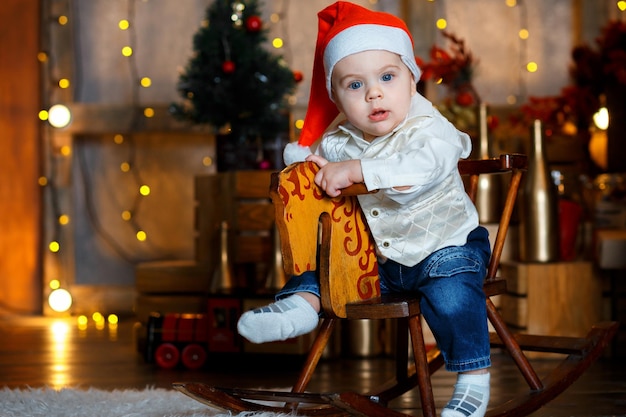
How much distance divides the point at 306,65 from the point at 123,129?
0.83m

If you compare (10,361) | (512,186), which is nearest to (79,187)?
(10,361)

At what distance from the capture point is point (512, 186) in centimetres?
189

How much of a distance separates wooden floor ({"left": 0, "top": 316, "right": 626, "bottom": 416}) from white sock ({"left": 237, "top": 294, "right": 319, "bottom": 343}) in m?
0.54

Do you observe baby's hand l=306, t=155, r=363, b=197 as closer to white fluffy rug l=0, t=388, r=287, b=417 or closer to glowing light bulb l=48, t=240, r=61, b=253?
white fluffy rug l=0, t=388, r=287, b=417

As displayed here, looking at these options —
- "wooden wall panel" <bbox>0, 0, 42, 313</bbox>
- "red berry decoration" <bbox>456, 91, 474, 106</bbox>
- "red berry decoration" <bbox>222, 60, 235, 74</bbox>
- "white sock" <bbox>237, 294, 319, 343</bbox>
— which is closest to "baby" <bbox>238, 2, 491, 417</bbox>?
"white sock" <bbox>237, 294, 319, 343</bbox>

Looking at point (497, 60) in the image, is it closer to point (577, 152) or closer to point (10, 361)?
point (577, 152)

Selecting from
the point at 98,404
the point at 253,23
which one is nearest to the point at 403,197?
the point at 98,404

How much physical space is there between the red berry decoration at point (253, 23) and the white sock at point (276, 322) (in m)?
1.72

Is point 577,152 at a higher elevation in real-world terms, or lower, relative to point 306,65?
lower

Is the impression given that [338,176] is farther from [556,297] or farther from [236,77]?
[236,77]

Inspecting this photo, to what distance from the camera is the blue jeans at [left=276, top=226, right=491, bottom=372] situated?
63.5 inches

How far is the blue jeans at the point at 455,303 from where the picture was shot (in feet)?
5.29

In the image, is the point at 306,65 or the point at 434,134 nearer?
the point at 434,134

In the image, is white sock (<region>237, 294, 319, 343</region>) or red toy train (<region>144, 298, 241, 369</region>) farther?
red toy train (<region>144, 298, 241, 369</region>)
